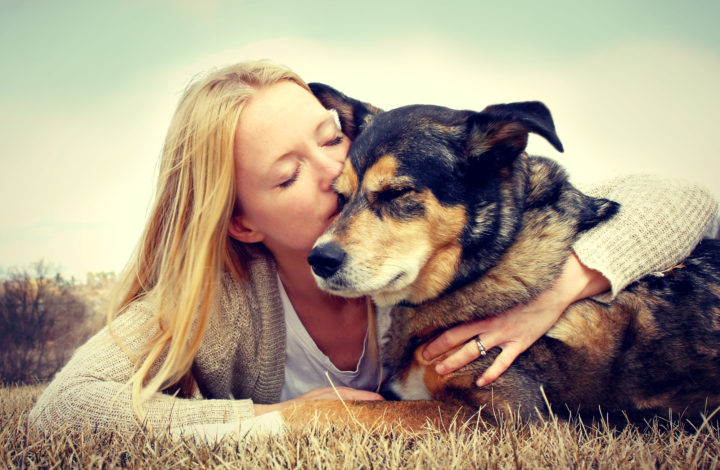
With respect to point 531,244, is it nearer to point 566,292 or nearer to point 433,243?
point 566,292

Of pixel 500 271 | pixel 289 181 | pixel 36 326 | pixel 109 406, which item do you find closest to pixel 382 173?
pixel 289 181

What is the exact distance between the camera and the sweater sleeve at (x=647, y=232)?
242 cm

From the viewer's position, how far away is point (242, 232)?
3.11 metres

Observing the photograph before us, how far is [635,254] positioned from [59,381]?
3033mm

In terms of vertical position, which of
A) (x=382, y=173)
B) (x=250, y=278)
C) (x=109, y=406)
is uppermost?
(x=382, y=173)

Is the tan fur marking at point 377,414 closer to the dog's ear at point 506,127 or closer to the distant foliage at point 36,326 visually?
the dog's ear at point 506,127

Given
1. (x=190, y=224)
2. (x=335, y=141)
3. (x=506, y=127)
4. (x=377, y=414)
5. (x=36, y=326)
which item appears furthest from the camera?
(x=36, y=326)

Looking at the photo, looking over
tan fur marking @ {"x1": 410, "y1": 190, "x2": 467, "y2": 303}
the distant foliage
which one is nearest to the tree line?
the distant foliage

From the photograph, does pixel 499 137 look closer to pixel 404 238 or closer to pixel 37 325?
pixel 404 238

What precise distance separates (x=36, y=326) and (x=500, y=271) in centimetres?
563

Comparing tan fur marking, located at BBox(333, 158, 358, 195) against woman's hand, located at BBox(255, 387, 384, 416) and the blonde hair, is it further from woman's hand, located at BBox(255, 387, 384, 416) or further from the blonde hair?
woman's hand, located at BBox(255, 387, 384, 416)

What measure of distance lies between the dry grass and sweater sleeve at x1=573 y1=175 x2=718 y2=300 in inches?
33.6

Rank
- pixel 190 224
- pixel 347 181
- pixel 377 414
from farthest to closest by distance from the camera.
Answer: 1. pixel 190 224
2. pixel 347 181
3. pixel 377 414

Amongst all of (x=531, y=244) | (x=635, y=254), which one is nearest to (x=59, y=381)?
(x=531, y=244)
